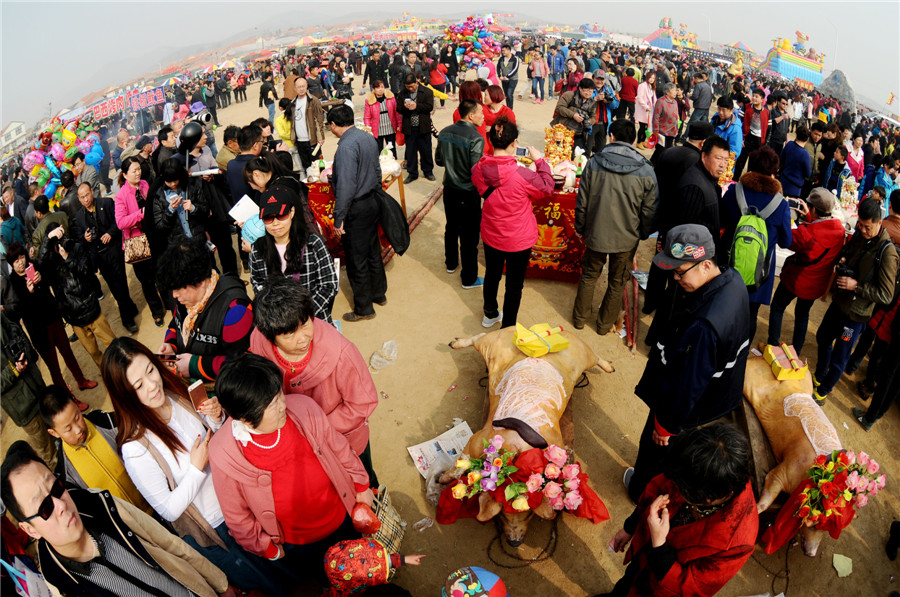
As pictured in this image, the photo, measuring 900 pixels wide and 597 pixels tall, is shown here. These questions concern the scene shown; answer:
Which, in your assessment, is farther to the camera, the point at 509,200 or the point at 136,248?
the point at 136,248

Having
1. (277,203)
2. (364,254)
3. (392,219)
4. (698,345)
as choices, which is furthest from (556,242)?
(277,203)

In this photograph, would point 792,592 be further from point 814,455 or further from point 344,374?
point 344,374

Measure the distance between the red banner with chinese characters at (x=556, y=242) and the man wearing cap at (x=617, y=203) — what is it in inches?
36.6

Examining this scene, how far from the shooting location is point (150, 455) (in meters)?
2.23

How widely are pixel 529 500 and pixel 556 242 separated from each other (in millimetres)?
3398

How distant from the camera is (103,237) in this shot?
4965 mm

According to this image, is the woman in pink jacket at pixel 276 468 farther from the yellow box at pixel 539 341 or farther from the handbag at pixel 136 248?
the handbag at pixel 136 248

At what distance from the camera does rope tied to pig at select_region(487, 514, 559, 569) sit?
3.04 meters

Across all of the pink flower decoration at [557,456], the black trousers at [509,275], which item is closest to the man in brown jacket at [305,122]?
the black trousers at [509,275]

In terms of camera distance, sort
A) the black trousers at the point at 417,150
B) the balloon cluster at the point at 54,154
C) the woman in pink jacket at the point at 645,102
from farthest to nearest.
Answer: the woman in pink jacket at the point at 645,102 < the black trousers at the point at 417,150 < the balloon cluster at the point at 54,154

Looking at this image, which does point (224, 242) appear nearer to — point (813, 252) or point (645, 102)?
point (813, 252)

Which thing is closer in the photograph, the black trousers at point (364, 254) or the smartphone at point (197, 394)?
the smartphone at point (197, 394)

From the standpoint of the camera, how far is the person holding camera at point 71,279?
164 inches

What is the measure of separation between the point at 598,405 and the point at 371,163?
2.91 m
